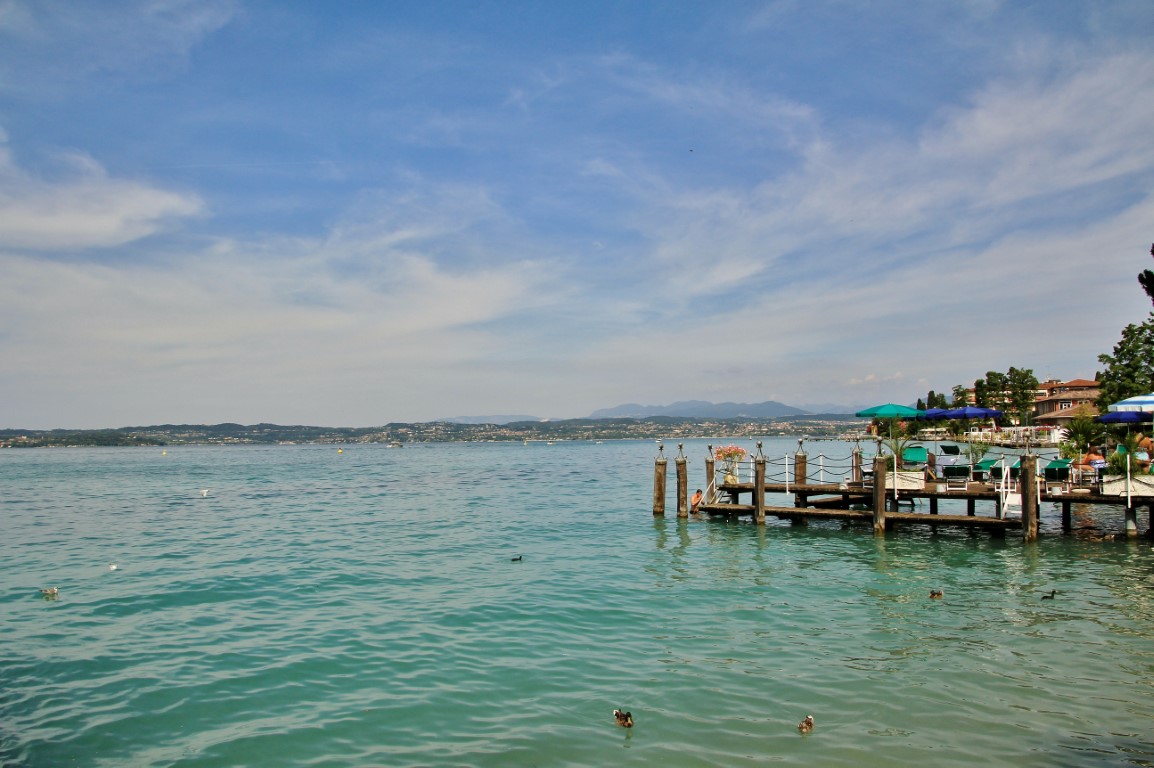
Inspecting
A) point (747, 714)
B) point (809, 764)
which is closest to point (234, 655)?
point (747, 714)

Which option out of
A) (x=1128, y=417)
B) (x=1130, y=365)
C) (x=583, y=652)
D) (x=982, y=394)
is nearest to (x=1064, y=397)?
(x=982, y=394)

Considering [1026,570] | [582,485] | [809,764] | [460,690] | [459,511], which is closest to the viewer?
[809,764]

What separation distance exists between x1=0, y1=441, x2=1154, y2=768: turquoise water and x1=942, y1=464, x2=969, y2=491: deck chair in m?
1.97

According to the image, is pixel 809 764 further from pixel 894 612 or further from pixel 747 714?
pixel 894 612

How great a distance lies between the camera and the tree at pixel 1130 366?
2021 inches

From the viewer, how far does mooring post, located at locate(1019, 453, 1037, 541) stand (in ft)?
71.6

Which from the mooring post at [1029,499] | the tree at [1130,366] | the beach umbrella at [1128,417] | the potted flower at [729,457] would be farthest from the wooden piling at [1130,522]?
the tree at [1130,366]

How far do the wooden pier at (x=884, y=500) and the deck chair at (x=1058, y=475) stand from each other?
25 centimetres

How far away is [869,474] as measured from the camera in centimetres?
2792

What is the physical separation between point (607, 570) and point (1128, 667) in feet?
38.5

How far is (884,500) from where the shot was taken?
2497cm

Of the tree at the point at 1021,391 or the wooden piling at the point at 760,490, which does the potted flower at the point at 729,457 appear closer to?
the wooden piling at the point at 760,490

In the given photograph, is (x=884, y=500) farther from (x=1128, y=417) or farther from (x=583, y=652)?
(x=583, y=652)

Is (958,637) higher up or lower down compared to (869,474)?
lower down
